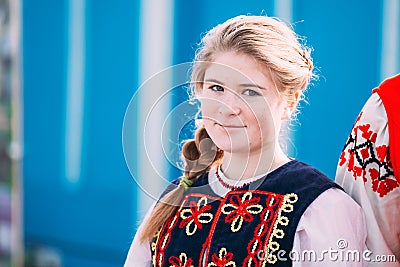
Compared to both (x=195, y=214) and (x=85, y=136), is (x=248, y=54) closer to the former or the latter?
(x=195, y=214)

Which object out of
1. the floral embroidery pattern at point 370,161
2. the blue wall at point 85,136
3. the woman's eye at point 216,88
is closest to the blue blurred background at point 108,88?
the blue wall at point 85,136

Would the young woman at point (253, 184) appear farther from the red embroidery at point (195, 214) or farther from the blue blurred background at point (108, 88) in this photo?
the blue blurred background at point (108, 88)

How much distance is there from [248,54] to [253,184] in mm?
248

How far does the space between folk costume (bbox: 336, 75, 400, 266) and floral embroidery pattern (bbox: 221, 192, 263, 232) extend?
0.21 metres

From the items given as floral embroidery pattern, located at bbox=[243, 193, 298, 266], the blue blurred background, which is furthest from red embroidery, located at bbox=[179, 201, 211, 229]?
the blue blurred background

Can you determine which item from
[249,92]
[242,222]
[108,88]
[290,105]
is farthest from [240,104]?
[108,88]

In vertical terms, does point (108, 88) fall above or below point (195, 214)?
above

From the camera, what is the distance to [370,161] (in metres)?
1.47

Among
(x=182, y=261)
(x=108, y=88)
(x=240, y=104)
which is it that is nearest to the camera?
(x=240, y=104)

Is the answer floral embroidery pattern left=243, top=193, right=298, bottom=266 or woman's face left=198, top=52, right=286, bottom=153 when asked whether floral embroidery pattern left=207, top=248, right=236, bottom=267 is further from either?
woman's face left=198, top=52, right=286, bottom=153

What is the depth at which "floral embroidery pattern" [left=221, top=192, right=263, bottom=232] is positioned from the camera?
1.41 meters

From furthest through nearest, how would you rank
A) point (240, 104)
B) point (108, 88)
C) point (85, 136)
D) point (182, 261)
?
point (85, 136) < point (108, 88) < point (182, 261) < point (240, 104)

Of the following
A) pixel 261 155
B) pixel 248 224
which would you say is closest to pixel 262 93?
pixel 261 155

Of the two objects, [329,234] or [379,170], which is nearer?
[329,234]
